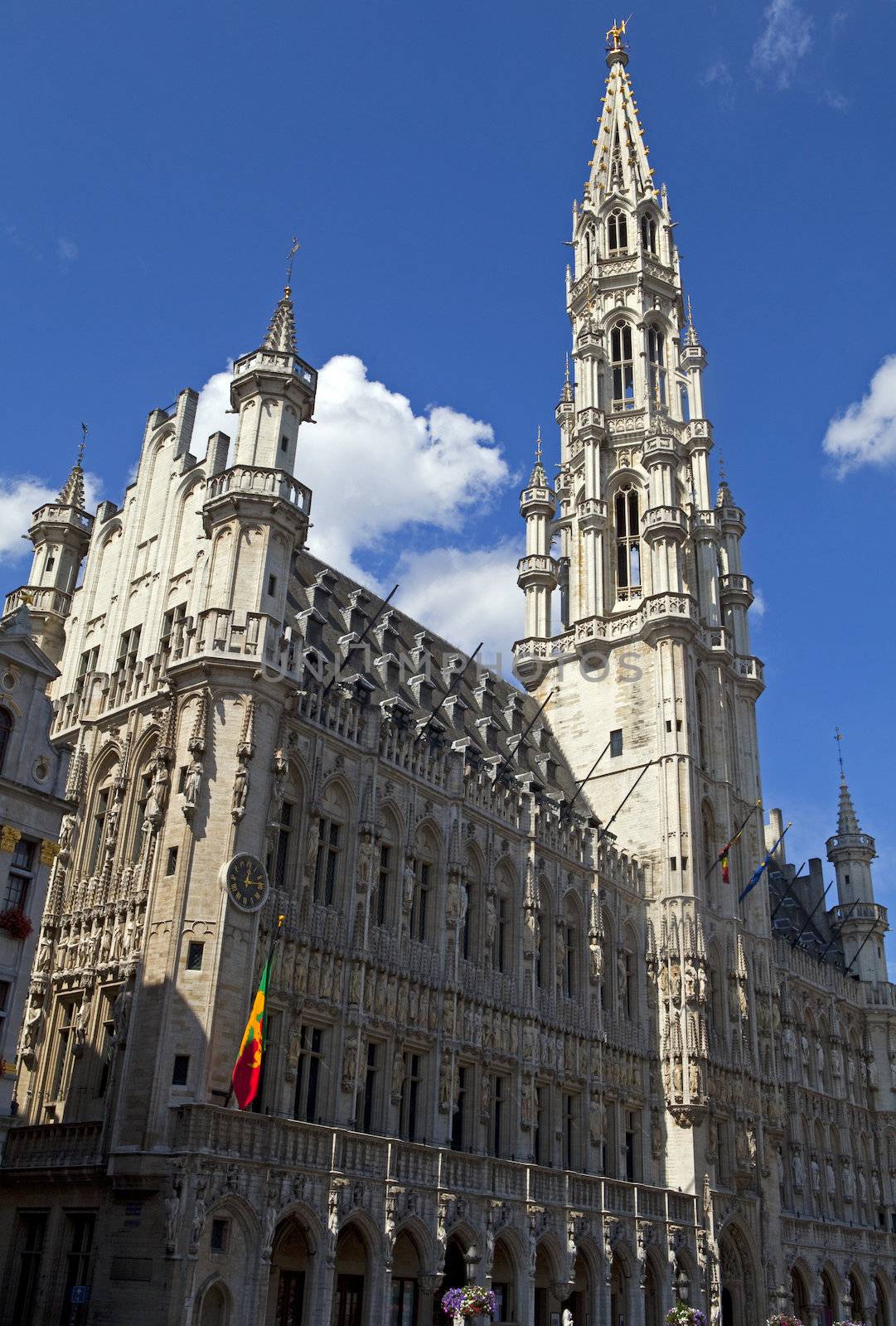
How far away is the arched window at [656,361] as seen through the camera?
65.4m

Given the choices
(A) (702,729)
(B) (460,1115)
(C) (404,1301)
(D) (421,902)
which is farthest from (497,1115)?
(A) (702,729)

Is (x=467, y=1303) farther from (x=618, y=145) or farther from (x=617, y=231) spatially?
(x=618, y=145)

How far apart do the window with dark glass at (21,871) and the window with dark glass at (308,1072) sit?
813cm

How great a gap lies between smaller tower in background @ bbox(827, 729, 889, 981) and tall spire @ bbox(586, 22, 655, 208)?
38.7 m

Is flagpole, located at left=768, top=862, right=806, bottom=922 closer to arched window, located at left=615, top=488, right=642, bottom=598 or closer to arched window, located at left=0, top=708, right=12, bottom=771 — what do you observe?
arched window, located at left=615, top=488, right=642, bottom=598

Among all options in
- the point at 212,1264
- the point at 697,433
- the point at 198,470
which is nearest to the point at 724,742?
the point at 697,433

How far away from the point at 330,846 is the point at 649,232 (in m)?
48.6

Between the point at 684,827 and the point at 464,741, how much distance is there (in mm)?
12636

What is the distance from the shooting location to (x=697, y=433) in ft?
210

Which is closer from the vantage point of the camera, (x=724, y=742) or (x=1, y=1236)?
(x=1, y=1236)

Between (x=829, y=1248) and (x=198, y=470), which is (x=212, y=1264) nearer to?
(x=198, y=470)

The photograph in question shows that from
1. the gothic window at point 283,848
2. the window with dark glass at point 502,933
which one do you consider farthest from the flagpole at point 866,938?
the gothic window at point 283,848

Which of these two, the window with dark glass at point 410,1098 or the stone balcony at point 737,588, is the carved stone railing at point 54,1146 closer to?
the window with dark glass at point 410,1098

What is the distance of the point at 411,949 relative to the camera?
3778 cm
